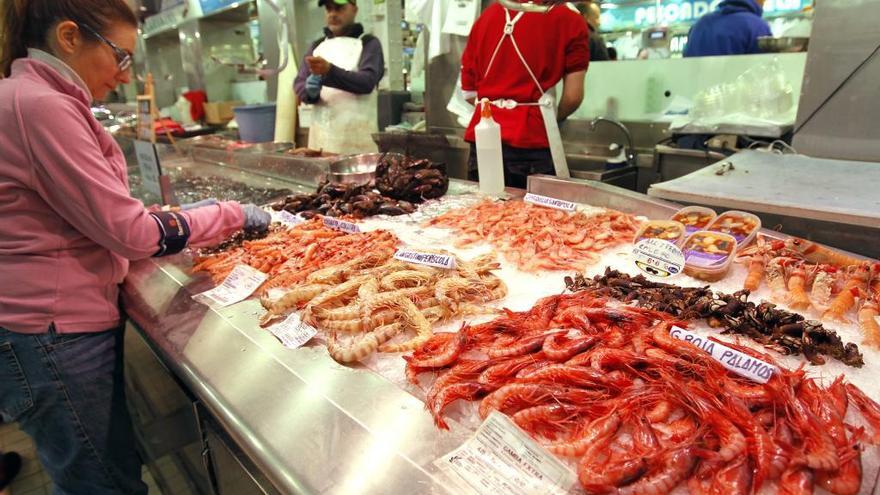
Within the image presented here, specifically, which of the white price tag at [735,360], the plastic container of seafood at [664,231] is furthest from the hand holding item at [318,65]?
the white price tag at [735,360]

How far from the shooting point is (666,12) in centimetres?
856

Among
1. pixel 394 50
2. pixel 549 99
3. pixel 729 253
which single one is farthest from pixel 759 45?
pixel 394 50

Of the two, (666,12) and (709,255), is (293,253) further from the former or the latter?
(666,12)

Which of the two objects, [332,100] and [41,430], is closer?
[41,430]

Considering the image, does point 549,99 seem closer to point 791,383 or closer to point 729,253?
point 729,253

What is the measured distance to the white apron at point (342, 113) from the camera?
18.4 ft

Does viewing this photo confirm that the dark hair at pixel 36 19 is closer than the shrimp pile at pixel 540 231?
Yes

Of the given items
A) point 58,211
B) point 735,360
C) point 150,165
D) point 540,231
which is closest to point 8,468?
point 150,165

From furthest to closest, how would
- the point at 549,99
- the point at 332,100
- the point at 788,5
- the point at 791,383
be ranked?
1. the point at 788,5
2. the point at 332,100
3. the point at 549,99
4. the point at 791,383

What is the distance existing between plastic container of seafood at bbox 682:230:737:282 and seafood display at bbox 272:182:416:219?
164 centimetres

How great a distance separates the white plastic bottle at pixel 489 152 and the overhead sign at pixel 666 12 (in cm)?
606

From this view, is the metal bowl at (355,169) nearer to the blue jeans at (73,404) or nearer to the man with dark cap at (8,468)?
the blue jeans at (73,404)

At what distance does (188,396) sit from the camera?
1.86 metres

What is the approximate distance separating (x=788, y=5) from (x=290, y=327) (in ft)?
29.7
